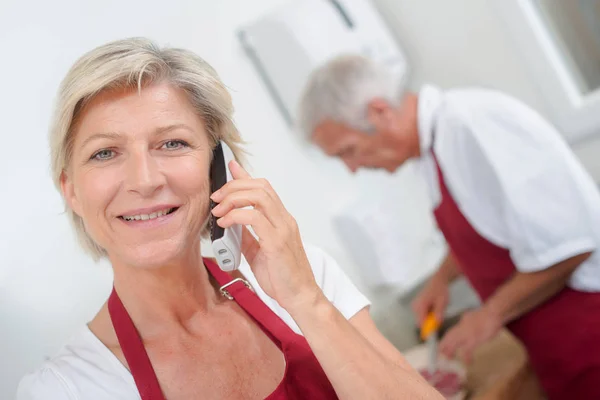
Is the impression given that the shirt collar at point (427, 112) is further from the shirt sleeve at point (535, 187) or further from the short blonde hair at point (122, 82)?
the short blonde hair at point (122, 82)

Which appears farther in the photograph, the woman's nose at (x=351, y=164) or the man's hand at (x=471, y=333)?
the woman's nose at (x=351, y=164)

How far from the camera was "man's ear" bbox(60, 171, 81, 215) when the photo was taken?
69 cm

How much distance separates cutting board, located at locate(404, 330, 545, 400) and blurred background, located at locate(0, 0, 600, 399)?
0.46ft

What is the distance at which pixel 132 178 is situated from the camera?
25.5 inches

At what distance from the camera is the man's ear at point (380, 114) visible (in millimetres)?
1339

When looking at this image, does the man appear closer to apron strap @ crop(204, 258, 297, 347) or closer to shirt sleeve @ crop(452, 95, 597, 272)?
shirt sleeve @ crop(452, 95, 597, 272)

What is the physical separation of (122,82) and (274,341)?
347 mm

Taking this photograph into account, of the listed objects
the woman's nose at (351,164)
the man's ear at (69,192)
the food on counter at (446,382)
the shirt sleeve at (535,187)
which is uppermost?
the man's ear at (69,192)

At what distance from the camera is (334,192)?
134cm

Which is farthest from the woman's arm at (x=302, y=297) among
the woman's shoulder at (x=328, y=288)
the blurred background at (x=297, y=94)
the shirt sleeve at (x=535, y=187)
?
the shirt sleeve at (x=535, y=187)

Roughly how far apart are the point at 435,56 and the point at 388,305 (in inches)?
29.5

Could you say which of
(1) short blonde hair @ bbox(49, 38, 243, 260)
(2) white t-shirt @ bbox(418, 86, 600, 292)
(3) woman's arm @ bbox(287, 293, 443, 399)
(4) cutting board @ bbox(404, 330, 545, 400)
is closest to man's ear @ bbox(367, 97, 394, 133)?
(2) white t-shirt @ bbox(418, 86, 600, 292)

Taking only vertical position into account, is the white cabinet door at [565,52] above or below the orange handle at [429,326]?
above

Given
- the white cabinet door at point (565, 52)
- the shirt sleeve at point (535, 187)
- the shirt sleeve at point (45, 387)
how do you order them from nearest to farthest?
1. the shirt sleeve at point (45, 387)
2. the shirt sleeve at point (535, 187)
3. the white cabinet door at point (565, 52)
